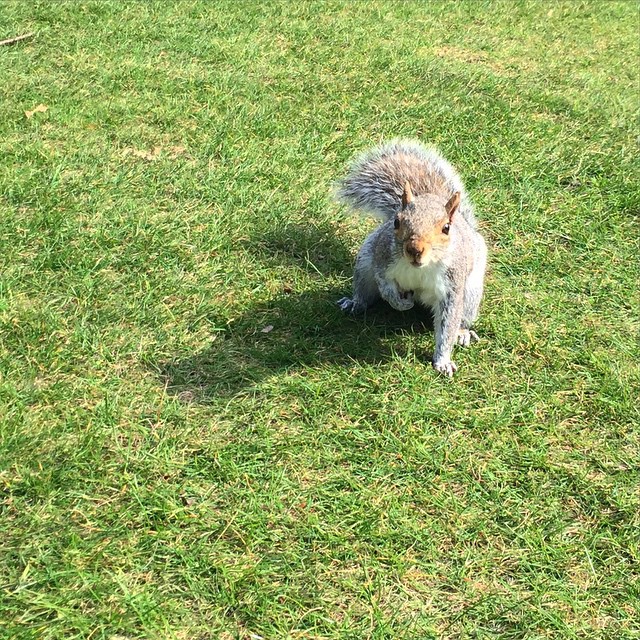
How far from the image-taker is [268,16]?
5570 mm

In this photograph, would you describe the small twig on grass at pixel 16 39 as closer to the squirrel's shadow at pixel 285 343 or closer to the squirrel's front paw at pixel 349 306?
the squirrel's shadow at pixel 285 343

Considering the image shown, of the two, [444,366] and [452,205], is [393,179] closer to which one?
[452,205]

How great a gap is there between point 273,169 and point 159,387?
5.47 feet

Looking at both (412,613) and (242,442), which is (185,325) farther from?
(412,613)

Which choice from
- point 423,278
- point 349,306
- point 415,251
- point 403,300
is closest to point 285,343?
point 349,306

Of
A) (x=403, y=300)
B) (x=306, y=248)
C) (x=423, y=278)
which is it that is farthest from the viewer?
(x=306, y=248)

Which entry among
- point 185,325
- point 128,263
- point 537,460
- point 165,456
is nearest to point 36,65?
point 128,263

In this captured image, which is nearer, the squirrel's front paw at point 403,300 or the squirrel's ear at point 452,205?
the squirrel's ear at point 452,205

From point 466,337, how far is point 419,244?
67cm

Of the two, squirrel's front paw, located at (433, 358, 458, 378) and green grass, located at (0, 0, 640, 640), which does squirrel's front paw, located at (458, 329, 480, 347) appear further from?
squirrel's front paw, located at (433, 358, 458, 378)

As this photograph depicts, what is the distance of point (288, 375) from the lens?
2.55 meters

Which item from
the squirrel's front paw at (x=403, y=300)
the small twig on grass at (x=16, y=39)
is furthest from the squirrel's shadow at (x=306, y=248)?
the small twig on grass at (x=16, y=39)

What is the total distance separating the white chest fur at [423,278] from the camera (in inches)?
95.2

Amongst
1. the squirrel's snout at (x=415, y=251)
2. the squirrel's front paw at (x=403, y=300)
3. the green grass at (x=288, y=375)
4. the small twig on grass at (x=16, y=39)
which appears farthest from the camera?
the small twig on grass at (x=16, y=39)
